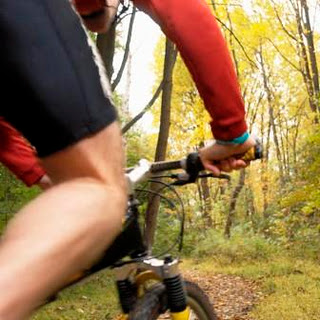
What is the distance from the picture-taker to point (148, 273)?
7.27ft

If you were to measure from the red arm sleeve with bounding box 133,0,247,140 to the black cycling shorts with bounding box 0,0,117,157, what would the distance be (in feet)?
1.57

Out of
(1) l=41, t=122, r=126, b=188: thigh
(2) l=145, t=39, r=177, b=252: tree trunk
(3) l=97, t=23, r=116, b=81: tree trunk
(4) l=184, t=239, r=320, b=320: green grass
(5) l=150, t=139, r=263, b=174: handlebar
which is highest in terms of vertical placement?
(3) l=97, t=23, r=116, b=81: tree trunk

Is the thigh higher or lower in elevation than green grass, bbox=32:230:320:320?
higher

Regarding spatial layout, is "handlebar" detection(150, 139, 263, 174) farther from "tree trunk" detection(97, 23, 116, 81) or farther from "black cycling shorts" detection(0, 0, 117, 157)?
"tree trunk" detection(97, 23, 116, 81)

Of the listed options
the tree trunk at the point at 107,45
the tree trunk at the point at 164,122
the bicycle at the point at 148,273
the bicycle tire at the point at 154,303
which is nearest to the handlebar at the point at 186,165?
the bicycle at the point at 148,273

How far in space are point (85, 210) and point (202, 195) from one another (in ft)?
81.9

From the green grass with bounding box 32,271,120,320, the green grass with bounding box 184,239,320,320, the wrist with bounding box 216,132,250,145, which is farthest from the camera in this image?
the green grass with bounding box 32,271,120,320

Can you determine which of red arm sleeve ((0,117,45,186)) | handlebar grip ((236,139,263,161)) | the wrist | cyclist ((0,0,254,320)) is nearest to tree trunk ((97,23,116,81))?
red arm sleeve ((0,117,45,186))

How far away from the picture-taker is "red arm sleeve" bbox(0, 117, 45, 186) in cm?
175

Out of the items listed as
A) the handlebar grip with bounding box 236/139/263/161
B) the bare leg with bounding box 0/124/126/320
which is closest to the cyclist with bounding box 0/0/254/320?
the bare leg with bounding box 0/124/126/320

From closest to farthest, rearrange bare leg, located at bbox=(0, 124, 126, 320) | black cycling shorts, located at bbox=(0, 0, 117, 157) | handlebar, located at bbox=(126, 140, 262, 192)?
1. bare leg, located at bbox=(0, 124, 126, 320)
2. black cycling shorts, located at bbox=(0, 0, 117, 157)
3. handlebar, located at bbox=(126, 140, 262, 192)

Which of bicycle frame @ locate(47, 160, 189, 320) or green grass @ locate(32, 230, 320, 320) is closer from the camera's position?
bicycle frame @ locate(47, 160, 189, 320)

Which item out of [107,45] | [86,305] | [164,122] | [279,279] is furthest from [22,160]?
[279,279]

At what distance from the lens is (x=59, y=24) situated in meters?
0.94
